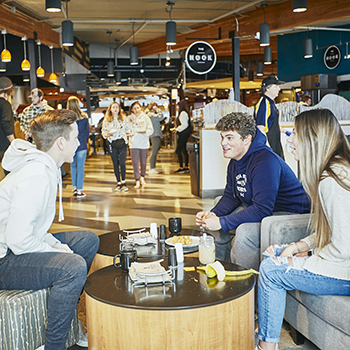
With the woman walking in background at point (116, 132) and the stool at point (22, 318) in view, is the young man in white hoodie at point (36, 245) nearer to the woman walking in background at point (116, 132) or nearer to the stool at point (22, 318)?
the stool at point (22, 318)

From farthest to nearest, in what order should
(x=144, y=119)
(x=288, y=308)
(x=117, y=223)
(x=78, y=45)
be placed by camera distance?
(x=78, y=45), (x=144, y=119), (x=117, y=223), (x=288, y=308)

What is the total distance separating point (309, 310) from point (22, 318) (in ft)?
4.51

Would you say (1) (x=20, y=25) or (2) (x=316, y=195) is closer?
(2) (x=316, y=195)

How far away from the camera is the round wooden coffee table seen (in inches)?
68.6

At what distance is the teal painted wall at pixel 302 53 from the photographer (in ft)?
43.2

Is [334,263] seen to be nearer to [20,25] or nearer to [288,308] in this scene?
[288,308]

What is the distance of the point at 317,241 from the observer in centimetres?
211

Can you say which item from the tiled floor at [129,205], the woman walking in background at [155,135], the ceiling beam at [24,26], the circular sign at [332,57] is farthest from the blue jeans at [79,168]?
the circular sign at [332,57]

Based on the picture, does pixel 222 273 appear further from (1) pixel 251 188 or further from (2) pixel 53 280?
(1) pixel 251 188

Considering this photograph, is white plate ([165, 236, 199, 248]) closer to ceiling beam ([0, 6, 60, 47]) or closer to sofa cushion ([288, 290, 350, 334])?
sofa cushion ([288, 290, 350, 334])

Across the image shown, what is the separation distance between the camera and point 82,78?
55.5 feet

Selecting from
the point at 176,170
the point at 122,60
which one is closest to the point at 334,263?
the point at 176,170

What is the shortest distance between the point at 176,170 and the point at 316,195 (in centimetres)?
899

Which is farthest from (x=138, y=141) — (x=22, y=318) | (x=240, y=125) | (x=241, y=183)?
(x=22, y=318)
